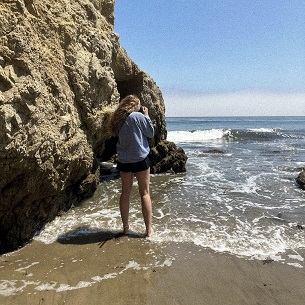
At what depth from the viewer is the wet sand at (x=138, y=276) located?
117 inches

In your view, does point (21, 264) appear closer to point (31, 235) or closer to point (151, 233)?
point (31, 235)

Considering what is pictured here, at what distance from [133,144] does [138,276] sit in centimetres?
181

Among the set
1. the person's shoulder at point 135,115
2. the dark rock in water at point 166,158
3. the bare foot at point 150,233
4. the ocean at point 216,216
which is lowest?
the ocean at point 216,216

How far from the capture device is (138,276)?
337cm

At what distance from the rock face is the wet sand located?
2.51 feet

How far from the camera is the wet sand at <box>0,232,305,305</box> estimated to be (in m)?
2.98

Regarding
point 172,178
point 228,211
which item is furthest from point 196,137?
point 228,211

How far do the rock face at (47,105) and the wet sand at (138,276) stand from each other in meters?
0.77

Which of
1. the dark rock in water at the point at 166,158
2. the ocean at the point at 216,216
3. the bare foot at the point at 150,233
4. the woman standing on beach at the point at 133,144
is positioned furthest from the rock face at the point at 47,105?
the dark rock in water at the point at 166,158

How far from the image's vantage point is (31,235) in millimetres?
4461

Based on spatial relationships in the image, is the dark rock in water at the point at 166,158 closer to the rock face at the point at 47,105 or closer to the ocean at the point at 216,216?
the ocean at the point at 216,216

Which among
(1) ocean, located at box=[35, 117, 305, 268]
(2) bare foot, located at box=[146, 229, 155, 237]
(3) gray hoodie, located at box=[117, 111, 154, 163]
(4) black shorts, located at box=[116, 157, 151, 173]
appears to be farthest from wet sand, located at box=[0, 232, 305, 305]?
(3) gray hoodie, located at box=[117, 111, 154, 163]

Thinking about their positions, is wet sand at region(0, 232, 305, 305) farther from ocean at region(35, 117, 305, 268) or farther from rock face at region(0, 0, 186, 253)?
rock face at region(0, 0, 186, 253)

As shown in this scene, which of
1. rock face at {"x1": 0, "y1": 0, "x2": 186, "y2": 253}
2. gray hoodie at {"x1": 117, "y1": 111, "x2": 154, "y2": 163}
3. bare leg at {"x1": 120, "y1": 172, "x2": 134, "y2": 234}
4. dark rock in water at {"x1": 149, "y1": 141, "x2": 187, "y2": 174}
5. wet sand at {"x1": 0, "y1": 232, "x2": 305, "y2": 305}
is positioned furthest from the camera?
dark rock in water at {"x1": 149, "y1": 141, "x2": 187, "y2": 174}
